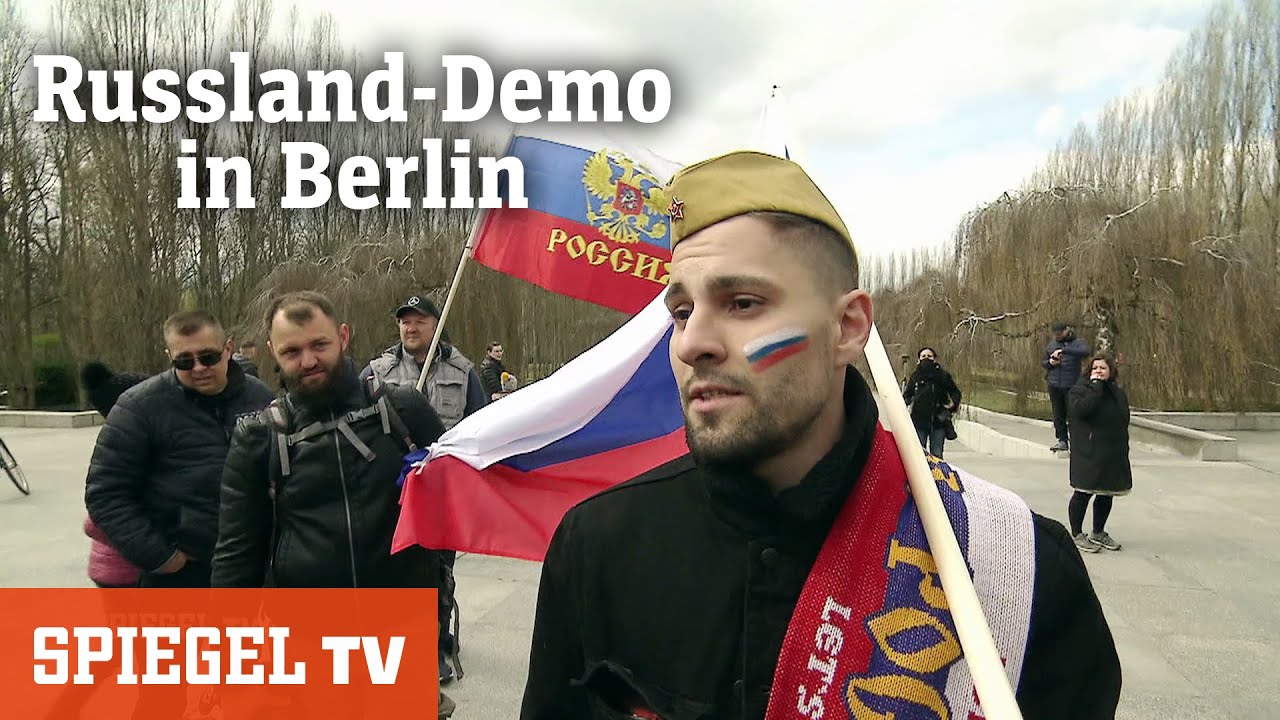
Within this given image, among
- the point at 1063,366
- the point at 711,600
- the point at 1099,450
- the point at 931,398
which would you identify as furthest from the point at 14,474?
the point at 1063,366

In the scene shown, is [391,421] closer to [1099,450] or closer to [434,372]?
[434,372]

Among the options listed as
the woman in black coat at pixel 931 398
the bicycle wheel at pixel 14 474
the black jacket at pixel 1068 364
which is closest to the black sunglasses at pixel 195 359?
the bicycle wheel at pixel 14 474

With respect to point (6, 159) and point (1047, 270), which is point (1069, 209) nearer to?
point (1047, 270)

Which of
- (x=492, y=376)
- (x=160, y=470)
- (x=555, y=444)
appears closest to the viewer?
(x=160, y=470)

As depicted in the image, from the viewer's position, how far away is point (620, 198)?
4.68 m

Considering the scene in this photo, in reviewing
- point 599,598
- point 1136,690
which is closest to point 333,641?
point 599,598

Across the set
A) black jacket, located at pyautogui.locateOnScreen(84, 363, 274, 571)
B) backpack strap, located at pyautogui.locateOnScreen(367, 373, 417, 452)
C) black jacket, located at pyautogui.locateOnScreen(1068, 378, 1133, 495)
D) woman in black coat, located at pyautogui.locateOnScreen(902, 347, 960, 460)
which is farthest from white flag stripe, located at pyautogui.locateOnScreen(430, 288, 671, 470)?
woman in black coat, located at pyautogui.locateOnScreen(902, 347, 960, 460)

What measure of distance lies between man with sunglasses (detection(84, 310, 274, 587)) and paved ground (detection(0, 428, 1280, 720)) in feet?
5.24

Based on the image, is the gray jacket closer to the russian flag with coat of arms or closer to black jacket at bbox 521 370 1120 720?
the russian flag with coat of arms

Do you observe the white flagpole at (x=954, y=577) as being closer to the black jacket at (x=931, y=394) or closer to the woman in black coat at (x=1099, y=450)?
the woman in black coat at (x=1099, y=450)

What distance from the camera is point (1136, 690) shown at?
4.57 m

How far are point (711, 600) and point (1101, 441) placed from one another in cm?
698

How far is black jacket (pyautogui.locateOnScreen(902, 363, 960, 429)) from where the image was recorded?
34.7 ft

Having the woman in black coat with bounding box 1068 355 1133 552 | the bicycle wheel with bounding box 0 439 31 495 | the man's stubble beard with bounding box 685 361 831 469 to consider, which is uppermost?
the man's stubble beard with bounding box 685 361 831 469
